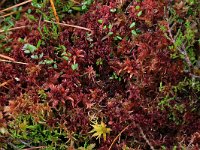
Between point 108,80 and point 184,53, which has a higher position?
point 184,53

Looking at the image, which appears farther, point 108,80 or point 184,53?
point 108,80

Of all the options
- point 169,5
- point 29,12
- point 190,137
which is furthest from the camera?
point 29,12

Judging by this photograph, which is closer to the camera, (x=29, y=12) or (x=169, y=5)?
(x=169, y=5)

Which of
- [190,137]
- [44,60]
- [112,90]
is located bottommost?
[190,137]

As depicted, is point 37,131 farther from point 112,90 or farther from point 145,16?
point 145,16

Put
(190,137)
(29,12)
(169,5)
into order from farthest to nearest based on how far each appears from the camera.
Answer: (29,12) → (169,5) → (190,137)

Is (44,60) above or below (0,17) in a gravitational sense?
below

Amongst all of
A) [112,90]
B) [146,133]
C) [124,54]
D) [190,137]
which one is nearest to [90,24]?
[124,54]
